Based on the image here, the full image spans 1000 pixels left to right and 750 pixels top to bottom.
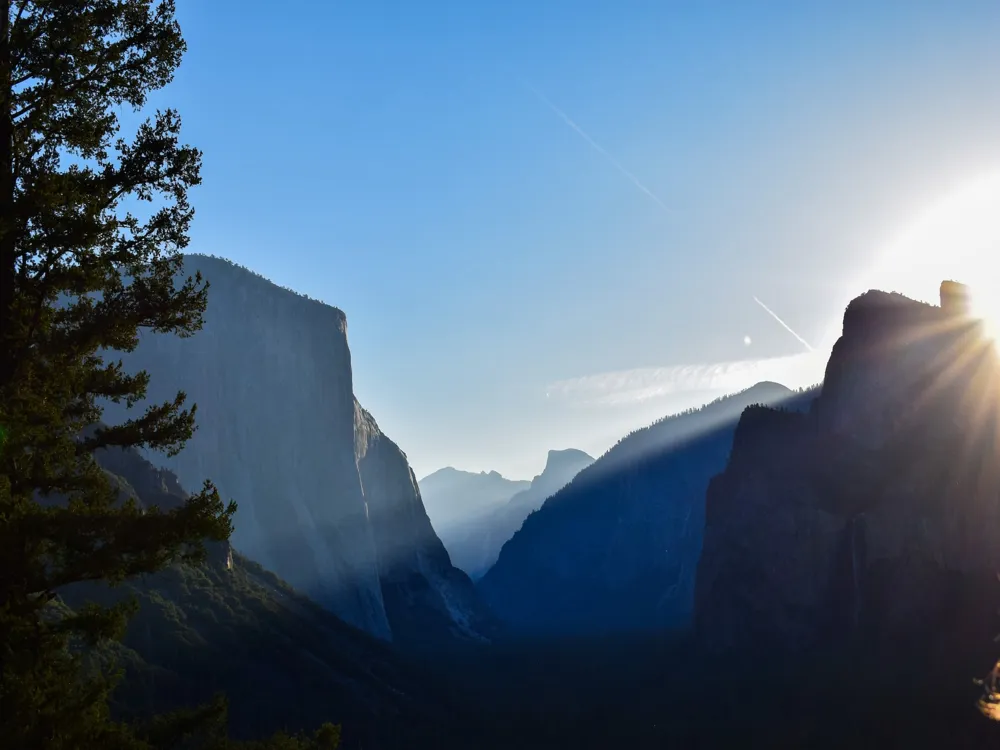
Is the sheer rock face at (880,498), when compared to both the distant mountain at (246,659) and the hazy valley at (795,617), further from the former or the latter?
the distant mountain at (246,659)

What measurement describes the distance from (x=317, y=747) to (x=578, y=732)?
126373 mm

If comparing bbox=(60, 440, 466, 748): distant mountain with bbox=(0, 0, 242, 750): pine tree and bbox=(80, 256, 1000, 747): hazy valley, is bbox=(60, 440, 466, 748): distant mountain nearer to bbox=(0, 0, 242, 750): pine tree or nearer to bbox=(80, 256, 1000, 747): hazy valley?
bbox=(80, 256, 1000, 747): hazy valley

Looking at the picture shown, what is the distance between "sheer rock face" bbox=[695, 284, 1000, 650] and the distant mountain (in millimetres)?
65111

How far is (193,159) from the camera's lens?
62.4 feet

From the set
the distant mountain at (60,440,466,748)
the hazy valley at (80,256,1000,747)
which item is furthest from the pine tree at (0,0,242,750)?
the hazy valley at (80,256,1000,747)

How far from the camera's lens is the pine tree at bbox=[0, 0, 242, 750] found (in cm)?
1520

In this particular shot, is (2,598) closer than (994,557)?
Yes

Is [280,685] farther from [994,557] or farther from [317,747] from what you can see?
[317,747]

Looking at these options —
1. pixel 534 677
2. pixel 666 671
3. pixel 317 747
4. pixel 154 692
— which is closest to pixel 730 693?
pixel 666 671

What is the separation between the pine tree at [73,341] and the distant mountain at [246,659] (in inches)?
2863

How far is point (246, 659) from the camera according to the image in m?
125

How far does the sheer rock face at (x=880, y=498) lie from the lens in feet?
463

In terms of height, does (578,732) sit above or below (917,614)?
below

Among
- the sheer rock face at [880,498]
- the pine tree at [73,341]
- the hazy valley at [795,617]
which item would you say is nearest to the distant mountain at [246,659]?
the hazy valley at [795,617]
